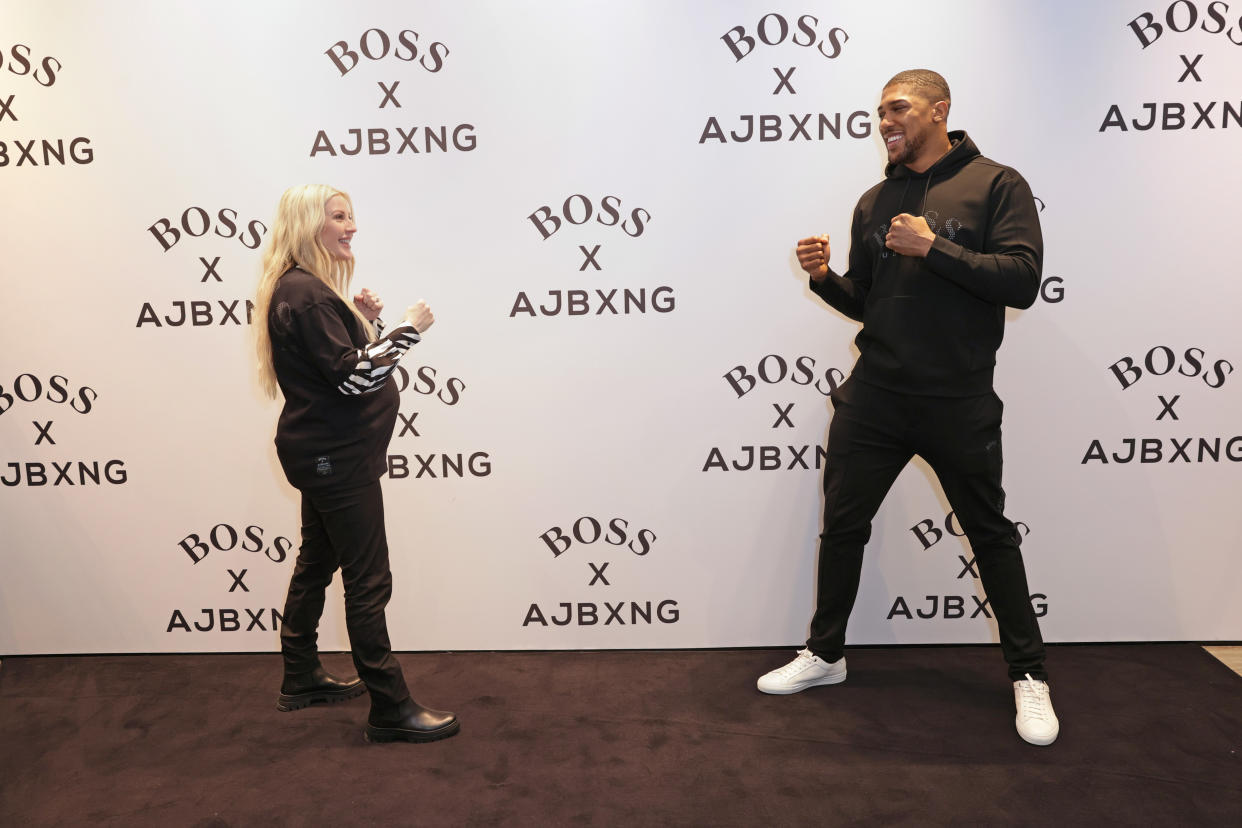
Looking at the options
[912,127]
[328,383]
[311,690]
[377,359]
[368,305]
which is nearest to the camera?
[377,359]

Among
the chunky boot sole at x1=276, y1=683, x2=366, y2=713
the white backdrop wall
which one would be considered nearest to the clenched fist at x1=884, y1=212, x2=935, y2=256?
the white backdrop wall

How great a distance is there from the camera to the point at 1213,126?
279cm

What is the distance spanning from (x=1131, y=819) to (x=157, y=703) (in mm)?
2741

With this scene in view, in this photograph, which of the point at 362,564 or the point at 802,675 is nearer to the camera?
the point at 362,564

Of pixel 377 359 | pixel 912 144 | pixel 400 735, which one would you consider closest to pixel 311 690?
pixel 400 735

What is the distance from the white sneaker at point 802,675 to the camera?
2.77 meters

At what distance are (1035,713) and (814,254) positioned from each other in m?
1.40

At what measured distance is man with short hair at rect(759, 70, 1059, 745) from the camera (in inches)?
92.2

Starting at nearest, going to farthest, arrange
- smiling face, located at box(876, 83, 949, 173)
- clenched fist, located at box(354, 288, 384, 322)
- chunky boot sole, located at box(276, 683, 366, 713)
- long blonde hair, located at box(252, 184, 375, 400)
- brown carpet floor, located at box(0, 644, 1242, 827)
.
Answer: brown carpet floor, located at box(0, 644, 1242, 827) → long blonde hair, located at box(252, 184, 375, 400) → smiling face, located at box(876, 83, 949, 173) → clenched fist, located at box(354, 288, 384, 322) → chunky boot sole, located at box(276, 683, 366, 713)

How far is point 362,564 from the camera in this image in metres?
2.45

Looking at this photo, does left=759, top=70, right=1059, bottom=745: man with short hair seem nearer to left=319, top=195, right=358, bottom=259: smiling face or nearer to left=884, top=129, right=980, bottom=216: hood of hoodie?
left=884, top=129, right=980, bottom=216: hood of hoodie

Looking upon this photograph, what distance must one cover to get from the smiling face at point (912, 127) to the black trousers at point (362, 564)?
1.70m

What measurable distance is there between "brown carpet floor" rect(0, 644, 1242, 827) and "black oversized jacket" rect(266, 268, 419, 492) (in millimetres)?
799

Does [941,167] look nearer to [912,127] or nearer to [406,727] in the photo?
[912,127]
